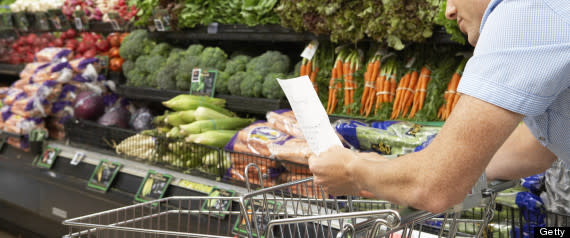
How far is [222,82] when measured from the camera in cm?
356

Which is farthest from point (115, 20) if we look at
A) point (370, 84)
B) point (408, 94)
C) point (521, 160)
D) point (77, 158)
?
point (521, 160)

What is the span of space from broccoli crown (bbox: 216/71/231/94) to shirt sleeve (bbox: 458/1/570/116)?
9.18ft

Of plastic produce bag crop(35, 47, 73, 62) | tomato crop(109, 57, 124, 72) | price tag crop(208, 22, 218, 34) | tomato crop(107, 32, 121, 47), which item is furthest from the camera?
tomato crop(107, 32, 121, 47)

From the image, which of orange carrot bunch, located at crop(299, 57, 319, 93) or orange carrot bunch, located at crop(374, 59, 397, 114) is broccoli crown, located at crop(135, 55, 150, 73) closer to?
orange carrot bunch, located at crop(299, 57, 319, 93)

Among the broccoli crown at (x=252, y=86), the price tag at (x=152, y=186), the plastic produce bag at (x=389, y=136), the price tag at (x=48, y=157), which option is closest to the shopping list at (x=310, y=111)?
the plastic produce bag at (x=389, y=136)

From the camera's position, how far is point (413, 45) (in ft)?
10.0

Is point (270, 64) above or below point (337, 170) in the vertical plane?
below

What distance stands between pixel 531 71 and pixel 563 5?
13 cm

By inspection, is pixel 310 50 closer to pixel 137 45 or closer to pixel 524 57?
pixel 137 45

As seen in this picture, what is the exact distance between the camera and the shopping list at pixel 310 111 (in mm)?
1105

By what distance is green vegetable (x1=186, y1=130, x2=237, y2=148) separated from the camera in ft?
9.96

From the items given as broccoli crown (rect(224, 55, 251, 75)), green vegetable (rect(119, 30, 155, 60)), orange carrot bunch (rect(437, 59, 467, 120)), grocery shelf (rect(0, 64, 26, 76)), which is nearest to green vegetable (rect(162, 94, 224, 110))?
broccoli crown (rect(224, 55, 251, 75))

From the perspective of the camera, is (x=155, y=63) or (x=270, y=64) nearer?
(x=270, y=64)

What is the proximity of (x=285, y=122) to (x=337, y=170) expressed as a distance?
1.72m
